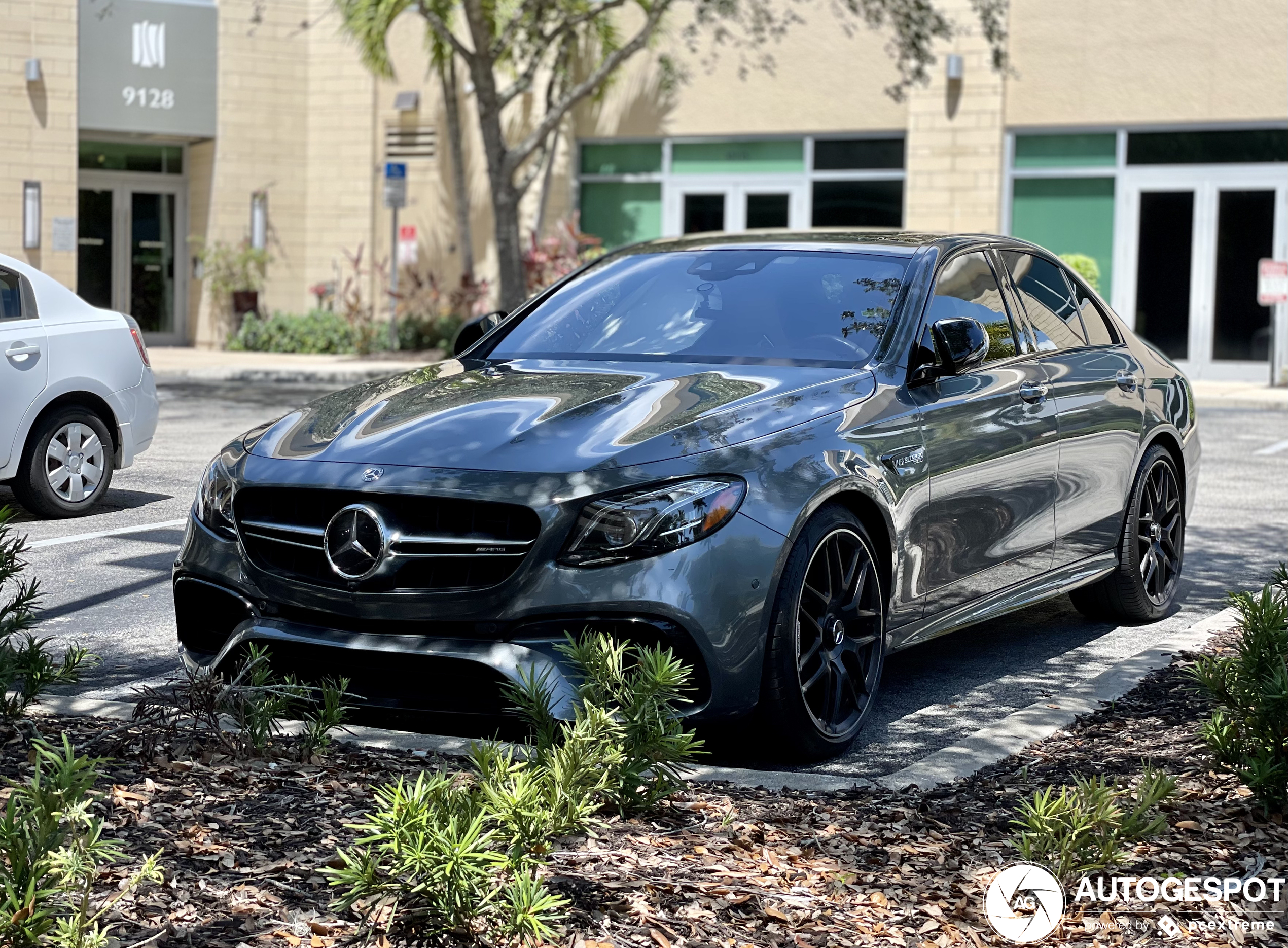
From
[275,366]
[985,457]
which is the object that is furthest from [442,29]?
[985,457]

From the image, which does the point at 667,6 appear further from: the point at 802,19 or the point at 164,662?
the point at 164,662

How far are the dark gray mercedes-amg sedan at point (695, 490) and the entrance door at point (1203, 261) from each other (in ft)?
59.7

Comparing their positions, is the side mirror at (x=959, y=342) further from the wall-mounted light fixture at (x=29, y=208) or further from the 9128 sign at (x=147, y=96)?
the 9128 sign at (x=147, y=96)

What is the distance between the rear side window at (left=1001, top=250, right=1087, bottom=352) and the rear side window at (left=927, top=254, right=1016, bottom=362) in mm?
231

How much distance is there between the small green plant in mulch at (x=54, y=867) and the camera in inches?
116

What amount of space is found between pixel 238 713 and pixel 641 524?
3.74 ft

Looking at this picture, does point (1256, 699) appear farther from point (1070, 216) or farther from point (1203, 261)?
point (1070, 216)

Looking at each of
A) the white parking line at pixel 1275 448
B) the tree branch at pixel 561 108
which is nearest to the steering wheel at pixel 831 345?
the white parking line at pixel 1275 448

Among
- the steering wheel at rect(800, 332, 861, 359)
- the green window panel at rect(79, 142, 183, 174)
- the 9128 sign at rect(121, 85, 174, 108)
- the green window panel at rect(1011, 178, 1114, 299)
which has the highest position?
the 9128 sign at rect(121, 85, 174, 108)

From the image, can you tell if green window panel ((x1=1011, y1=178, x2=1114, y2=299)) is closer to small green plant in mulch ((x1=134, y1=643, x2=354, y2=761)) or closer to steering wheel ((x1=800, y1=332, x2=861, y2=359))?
steering wheel ((x1=800, y1=332, x2=861, y2=359))

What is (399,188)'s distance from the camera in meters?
25.6

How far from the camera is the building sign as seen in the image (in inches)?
1072

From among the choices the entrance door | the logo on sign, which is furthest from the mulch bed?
the logo on sign

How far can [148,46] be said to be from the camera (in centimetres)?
2772
